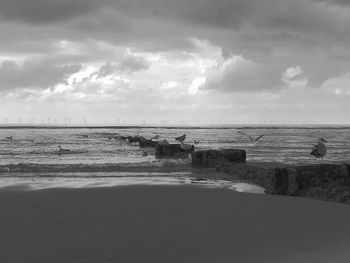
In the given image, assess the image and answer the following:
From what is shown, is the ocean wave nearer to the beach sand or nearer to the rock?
the rock

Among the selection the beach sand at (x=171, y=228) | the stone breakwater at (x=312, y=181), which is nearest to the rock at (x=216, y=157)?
the stone breakwater at (x=312, y=181)

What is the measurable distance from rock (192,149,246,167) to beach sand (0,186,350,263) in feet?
39.0

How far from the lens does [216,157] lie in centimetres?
2453

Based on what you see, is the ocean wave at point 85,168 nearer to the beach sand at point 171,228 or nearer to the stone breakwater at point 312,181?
the stone breakwater at point 312,181

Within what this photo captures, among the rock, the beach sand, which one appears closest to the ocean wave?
the rock

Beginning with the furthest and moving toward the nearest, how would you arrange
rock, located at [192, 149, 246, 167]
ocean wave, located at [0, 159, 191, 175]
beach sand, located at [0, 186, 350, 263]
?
1. rock, located at [192, 149, 246, 167]
2. ocean wave, located at [0, 159, 191, 175]
3. beach sand, located at [0, 186, 350, 263]

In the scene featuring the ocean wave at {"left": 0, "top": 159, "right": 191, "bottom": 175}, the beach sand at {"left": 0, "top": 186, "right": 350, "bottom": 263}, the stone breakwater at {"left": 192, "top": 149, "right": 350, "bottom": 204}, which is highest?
the stone breakwater at {"left": 192, "top": 149, "right": 350, "bottom": 204}

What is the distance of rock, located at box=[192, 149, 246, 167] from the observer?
2392 cm

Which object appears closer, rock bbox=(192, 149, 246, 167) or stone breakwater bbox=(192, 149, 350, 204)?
stone breakwater bbox=(192, 149, 350, 204)

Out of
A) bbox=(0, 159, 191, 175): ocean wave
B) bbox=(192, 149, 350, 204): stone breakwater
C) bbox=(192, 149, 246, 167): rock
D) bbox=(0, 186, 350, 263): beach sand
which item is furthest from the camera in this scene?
bbox=(192, 149, 246, 167): rock

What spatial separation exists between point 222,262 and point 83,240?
7.75 ft

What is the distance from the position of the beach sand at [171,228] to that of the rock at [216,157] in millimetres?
11902

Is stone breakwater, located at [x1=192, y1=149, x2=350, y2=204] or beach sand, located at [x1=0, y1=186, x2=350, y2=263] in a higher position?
stone breakwater, located at [x1=192, y1=149, x2=350, y2=204]

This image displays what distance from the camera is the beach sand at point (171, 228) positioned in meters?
6.57
